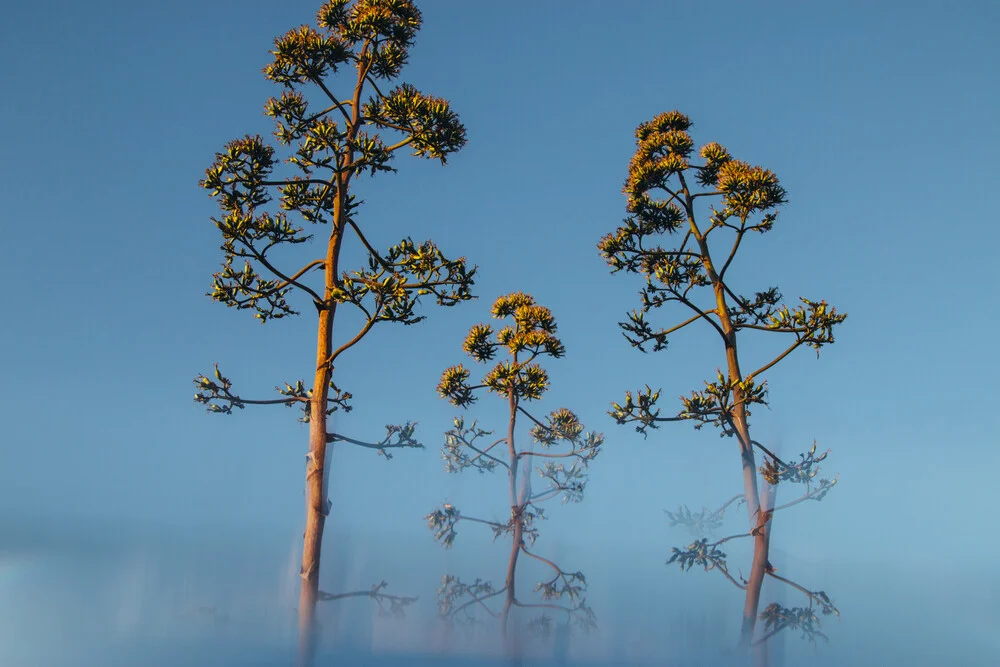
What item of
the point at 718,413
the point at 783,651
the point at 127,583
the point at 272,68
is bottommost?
the point at 783,651

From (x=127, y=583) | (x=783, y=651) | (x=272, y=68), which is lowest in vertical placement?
(x=783, y=651)

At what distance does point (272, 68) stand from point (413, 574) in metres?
11.1

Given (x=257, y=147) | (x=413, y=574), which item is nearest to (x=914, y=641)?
(x=413, y=574)

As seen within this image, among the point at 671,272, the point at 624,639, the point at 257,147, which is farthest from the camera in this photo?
the point at 671,272

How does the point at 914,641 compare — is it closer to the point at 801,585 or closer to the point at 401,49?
the point at 801,585

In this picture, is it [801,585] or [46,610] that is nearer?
[46,610]

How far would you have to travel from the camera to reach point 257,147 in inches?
570

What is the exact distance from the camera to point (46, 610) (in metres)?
12.2

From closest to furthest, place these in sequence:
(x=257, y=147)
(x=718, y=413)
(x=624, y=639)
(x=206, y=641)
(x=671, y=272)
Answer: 1. (x=206, y=641)
2. (x=624, y=639)
3. (x=257, y=147)
4. (x=718, y=413)
5. (x=671, y=272)

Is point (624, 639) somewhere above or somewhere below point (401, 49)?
below

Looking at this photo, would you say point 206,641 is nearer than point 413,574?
Yes

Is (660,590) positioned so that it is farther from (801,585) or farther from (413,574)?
(413,574)

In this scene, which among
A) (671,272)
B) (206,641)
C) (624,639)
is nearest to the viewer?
(206,641)

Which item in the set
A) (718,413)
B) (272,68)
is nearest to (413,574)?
(718,413)
